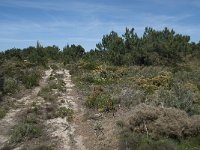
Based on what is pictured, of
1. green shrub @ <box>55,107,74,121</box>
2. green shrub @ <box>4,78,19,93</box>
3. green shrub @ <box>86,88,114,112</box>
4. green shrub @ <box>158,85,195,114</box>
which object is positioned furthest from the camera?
green shrub @ <box>4,78,19,93</box>

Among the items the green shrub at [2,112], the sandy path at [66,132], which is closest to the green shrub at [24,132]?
the sandy path at [66,132]

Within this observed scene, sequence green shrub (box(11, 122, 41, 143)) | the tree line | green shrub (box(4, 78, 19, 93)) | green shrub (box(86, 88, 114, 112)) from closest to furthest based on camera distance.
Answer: green shrub (box(11, 122, 41, 143)) < green shrub (box(86, 88, 114, 112)) < green shrub (box(4, 78, 19, 93)) < the tree line

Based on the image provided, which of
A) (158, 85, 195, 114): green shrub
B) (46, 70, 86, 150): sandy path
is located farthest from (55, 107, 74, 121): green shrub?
(158, 85, 195, 114): green shrub

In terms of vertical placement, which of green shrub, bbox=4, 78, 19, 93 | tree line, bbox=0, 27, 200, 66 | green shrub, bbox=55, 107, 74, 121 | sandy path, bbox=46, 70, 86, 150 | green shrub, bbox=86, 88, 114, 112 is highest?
tree line, bbox=0, 27, 200, 66

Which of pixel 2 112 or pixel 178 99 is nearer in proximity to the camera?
pixel 178 99

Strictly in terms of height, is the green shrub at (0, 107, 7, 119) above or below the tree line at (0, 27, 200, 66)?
below

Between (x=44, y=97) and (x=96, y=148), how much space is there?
9520 mm

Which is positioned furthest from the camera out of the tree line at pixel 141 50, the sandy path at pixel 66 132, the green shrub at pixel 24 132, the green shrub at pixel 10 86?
the tree line at pixel 141 50

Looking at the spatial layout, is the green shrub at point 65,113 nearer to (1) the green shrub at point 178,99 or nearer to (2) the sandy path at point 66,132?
(2) the sandy path at point 66,132

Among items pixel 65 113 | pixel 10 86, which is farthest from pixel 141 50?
pixel 65 113

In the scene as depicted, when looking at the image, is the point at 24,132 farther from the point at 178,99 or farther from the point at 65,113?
the point at 178,99

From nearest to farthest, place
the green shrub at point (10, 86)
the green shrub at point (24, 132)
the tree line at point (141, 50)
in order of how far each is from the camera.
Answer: the green shrub at point (24, 132) < the green shrub at point (10, 86) < the tree line at point (141, 50)

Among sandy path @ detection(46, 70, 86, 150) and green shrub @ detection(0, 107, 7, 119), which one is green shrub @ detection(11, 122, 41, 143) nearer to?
sandy path @ detection(46, 70, 86, 150)

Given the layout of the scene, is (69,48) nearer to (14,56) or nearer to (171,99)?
(14,56)
